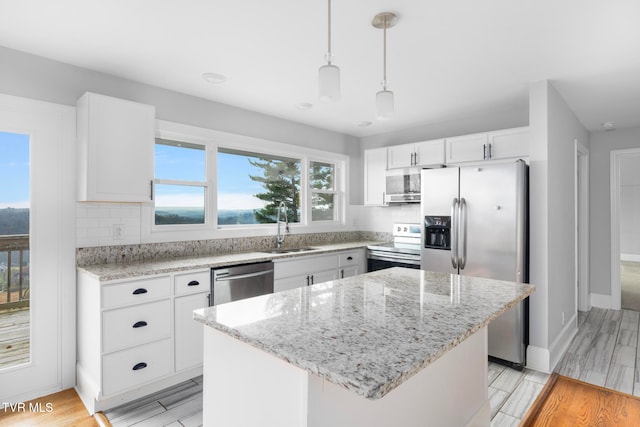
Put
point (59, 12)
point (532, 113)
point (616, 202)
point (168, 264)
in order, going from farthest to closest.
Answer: point (616, 202), point (532, 113), point (168, 264), point (59, 12)

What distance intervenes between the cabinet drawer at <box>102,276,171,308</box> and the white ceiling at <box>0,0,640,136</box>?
64.3 inches

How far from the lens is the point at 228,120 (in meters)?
3.71

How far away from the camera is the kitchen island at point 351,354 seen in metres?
1.00

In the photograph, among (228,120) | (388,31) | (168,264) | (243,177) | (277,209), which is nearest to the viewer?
(388,31)

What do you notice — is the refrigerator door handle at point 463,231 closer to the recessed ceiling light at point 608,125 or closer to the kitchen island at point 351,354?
the kitchen island at point 351,354

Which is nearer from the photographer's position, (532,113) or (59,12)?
(59,12)

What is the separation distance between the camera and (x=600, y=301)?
485 centimetres

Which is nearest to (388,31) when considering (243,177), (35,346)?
(243,177)

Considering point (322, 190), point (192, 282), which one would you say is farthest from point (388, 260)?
point (192, 282)

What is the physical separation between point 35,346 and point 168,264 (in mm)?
1061

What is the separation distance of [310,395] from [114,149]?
95.4 inches

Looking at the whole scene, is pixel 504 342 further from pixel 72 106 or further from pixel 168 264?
pixel 72 106

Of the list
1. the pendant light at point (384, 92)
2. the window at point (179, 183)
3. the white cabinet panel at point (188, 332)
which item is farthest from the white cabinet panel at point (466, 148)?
the white cabinet panel at point (188, 332)

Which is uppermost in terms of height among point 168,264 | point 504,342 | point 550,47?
point 550,47
